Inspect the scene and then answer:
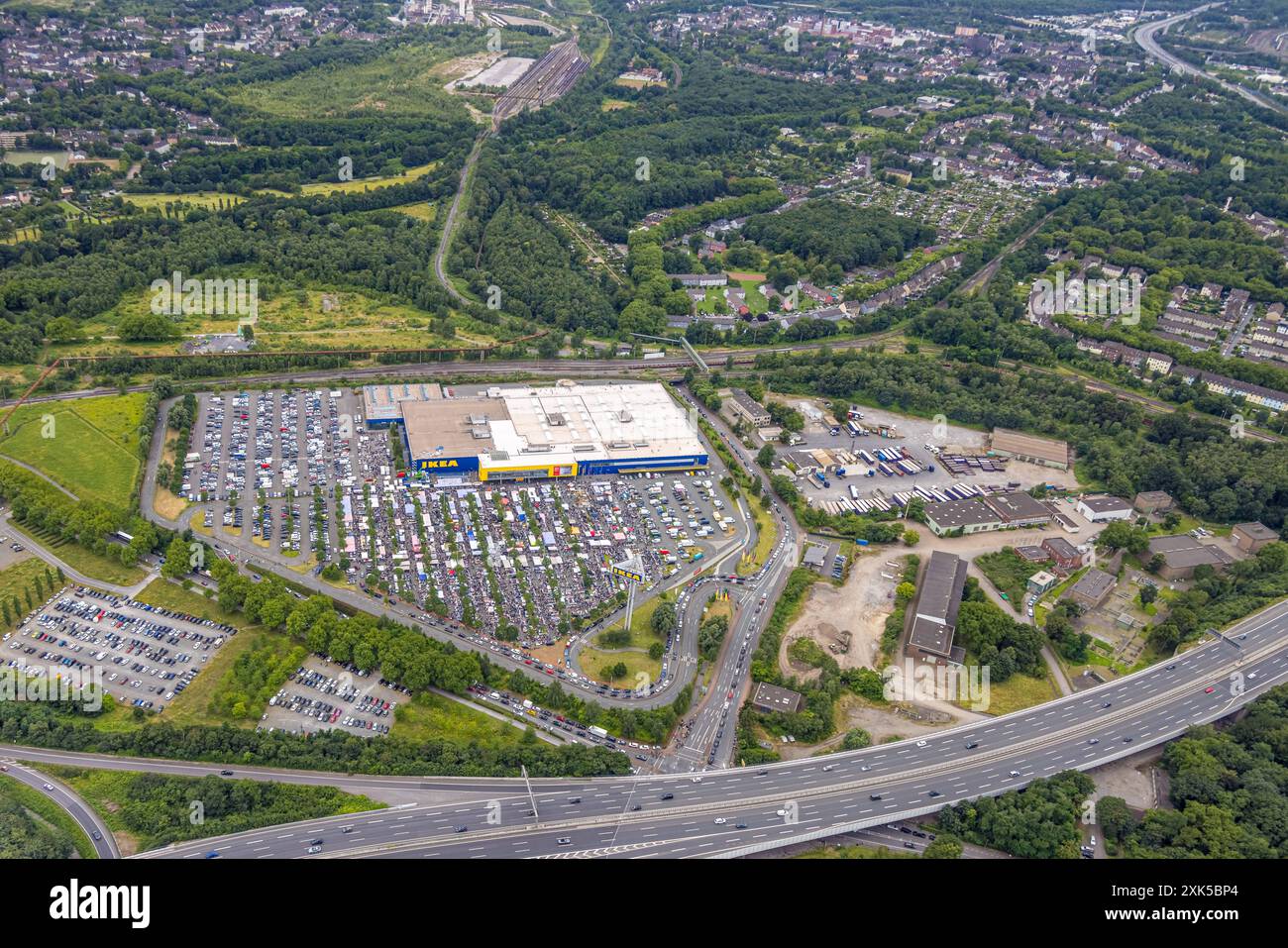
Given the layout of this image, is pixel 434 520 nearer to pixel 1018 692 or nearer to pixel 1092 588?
pixel 1018 692

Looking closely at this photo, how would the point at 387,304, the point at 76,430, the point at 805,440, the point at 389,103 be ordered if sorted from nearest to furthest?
the point at 76,430 → the point at 805,440 → the point at 387,304 → the point at 389,103

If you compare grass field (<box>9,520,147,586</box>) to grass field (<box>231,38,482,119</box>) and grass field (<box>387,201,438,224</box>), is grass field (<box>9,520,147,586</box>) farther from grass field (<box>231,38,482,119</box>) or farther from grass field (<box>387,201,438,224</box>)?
grass field (<box>231,38,482,119</box>)

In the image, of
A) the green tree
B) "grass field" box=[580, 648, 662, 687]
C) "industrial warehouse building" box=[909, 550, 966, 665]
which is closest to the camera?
the green tree

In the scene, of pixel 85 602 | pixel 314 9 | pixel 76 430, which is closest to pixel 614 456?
pixel 85 602

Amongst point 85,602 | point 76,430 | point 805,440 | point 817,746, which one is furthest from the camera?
point 805,440

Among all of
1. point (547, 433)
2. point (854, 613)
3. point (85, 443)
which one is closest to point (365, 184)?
point (85, 443)

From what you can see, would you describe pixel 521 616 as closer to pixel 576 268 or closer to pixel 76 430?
pixel 76 430

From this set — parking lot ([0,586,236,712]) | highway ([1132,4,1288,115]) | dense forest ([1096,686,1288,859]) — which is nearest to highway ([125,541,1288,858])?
dense forest ([1096,686,1288,859])

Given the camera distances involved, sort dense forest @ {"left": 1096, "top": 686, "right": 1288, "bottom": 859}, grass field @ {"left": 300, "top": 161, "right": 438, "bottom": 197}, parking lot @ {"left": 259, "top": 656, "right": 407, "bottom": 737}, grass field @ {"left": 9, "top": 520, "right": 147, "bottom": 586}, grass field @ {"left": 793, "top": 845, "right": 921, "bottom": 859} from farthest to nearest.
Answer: grass field @ {"left": 300, "top": 161, "right": 438, "bottom": 197}, grass field @ {"left": 9, "top": 520, "right": 147, "bottom": 586}, parking lot @ {"left": 259, "top": 656, "right": 407, "bottom": 737}, grass field @ {"left": 793, "top": 845, "right": 921, "bottom": 859}, dense forest @ {"left": 1096, "top": 686, "right": 1288, "bottom": 859}
